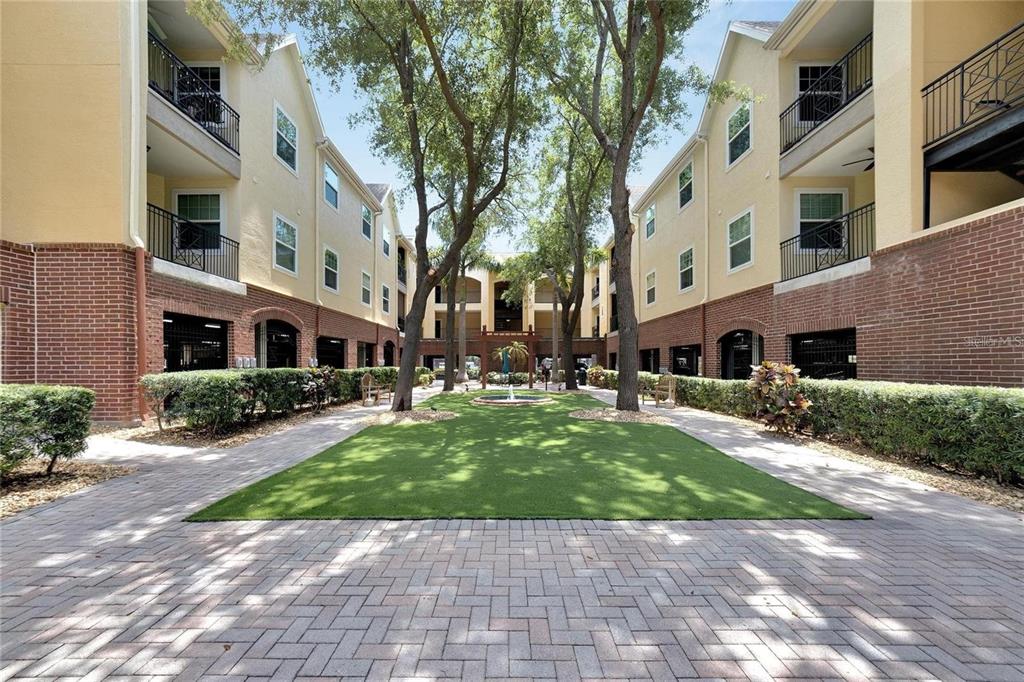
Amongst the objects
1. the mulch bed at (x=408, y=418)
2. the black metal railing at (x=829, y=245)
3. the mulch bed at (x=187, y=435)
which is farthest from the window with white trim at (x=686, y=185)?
the mulch bed at (x=187, y=435)

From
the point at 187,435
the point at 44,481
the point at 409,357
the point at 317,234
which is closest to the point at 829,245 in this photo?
the point at 409,357

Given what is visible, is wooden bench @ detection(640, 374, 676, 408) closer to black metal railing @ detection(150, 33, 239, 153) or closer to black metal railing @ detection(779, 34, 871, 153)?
black metal railing @ detection(779, 34, 871, 153)

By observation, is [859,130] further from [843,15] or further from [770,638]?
[770,638]

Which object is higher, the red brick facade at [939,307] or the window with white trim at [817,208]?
the window with white trim at [817,208]

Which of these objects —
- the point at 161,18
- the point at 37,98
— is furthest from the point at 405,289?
the point at 37,98

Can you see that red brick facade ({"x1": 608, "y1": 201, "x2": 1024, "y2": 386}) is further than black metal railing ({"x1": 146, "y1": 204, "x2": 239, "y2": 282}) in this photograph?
No

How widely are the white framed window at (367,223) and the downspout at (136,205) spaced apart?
533 inches

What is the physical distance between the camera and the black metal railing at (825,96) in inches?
436

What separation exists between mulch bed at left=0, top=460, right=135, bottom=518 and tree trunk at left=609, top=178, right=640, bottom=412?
1010 cm

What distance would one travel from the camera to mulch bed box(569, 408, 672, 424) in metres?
10.5

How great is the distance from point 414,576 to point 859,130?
12.8 m

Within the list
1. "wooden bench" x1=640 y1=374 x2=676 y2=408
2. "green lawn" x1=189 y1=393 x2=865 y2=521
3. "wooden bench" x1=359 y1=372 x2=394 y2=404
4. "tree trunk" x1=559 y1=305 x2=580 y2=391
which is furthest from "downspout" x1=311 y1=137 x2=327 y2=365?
"wooden bench" x1=640 y1=374 x2=676 y2=408

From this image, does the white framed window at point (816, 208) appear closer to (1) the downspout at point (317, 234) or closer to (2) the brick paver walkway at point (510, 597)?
(2) the brick paver walkway at point (510, 597)

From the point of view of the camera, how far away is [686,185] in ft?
60.0
